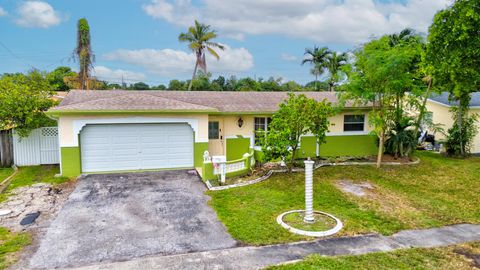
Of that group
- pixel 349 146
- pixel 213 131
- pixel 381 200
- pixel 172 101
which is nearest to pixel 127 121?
pixel 172 101

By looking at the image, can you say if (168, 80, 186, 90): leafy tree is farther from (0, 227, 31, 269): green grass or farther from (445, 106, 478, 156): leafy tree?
(0, 227, 31, 269): green grass

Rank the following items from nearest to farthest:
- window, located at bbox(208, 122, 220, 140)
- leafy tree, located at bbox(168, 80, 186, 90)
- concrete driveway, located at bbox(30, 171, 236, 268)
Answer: concrete driveway, located at bbox(30, 171, 236, 268), window, located at bbox(208, 122, 220, 140), leafy tree, located at bbox(168, 80, 186, 90)

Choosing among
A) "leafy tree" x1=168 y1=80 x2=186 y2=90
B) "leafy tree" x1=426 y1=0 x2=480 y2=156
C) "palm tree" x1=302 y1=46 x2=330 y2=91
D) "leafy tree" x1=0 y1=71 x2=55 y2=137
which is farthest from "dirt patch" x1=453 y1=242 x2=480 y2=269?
"leafy tree" x1=168 y1=80 x2=186 y2=90

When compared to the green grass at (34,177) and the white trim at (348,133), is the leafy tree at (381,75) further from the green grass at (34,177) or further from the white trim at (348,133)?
the green grass at (34,177)

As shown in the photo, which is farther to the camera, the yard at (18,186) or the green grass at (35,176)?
the green grass at (35,176)

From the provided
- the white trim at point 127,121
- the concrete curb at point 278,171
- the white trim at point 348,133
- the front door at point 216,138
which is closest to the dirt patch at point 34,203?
the white trim at point 127,121

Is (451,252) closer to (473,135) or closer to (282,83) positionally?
(473,135)

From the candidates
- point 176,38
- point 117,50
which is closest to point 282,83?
point 176,38
